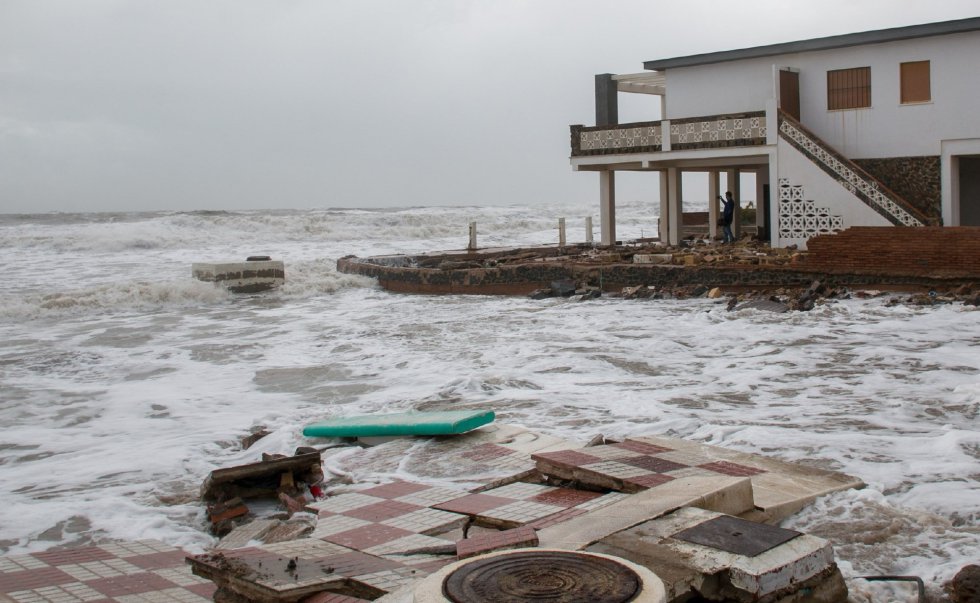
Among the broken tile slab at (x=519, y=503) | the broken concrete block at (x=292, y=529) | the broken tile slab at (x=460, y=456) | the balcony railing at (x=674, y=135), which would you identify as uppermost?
the balcony railing at (x=674, y=135)

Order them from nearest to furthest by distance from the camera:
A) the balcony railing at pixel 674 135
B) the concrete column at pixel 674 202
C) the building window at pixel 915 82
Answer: the building window at pixel 915 82 < the balcony railing at pixel 674 135 < the concrete column at pixel 674 202

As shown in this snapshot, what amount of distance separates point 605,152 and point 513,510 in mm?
22380

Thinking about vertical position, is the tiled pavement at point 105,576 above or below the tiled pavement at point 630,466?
below

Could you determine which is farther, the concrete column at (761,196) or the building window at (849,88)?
the concrete column at (761,196)

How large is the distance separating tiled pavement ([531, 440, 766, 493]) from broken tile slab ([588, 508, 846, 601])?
1.11 metres

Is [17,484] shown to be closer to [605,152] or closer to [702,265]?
[702,265]

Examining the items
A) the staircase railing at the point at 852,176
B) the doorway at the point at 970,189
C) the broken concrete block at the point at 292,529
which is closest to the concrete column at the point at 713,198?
the staircase railing at the point at 852,176

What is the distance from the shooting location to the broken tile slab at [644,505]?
506 cm

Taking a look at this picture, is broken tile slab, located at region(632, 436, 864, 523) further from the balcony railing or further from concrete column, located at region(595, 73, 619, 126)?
concrete column, located at region(595, 73, 619, 126)

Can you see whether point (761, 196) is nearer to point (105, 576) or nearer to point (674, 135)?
point (674, 135)

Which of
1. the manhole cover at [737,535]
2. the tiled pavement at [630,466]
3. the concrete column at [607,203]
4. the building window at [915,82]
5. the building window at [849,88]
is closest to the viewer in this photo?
the manhole cover at [737,535]

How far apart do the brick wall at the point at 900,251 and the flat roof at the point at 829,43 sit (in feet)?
20.3

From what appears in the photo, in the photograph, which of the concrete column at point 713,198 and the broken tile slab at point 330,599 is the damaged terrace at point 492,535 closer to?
the broken tile slab at point 330,599

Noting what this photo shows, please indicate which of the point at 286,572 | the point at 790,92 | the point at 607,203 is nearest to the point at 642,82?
the point at 607,203
